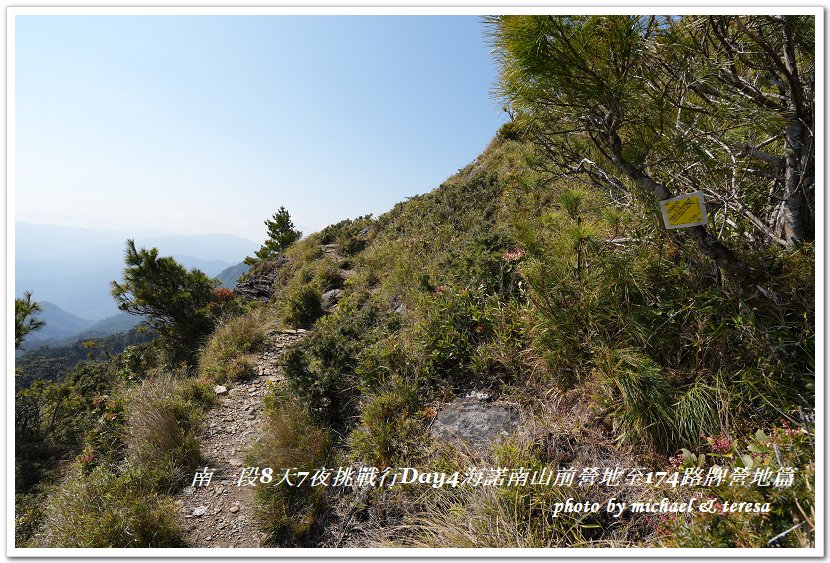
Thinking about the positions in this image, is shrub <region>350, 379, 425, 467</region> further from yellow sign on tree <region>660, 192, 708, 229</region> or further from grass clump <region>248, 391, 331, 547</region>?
yellow sign on tree <region>660, 192, 708, 229</region>

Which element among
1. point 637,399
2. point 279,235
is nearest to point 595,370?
point 637,399

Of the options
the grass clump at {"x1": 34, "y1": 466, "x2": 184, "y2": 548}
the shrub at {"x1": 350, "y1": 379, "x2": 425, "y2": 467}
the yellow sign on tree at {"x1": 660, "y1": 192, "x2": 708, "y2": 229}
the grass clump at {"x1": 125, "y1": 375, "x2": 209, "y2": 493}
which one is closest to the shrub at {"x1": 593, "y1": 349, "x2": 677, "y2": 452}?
the yellow sign on tree at {"x1": 660, "y1": 192, "x2": 708, "y2": 229}

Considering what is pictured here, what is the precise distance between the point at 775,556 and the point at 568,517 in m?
0.92

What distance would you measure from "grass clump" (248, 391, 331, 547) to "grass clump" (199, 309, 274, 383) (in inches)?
94.4

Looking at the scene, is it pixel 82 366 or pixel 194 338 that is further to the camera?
pixel 82 366

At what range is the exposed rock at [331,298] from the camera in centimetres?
883

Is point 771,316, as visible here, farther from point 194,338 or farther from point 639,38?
point 194,338

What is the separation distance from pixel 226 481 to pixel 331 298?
5486mm

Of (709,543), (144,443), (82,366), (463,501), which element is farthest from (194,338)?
(709,543)

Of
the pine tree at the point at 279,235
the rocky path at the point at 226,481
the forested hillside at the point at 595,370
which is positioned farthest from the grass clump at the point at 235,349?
the pine tree at the point at 279,235

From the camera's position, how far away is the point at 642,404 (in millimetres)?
2359

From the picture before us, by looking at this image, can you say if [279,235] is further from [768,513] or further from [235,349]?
[768,513]

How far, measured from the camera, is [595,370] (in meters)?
2.66

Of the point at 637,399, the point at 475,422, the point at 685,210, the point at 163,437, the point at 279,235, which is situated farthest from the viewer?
the point at 279,235
